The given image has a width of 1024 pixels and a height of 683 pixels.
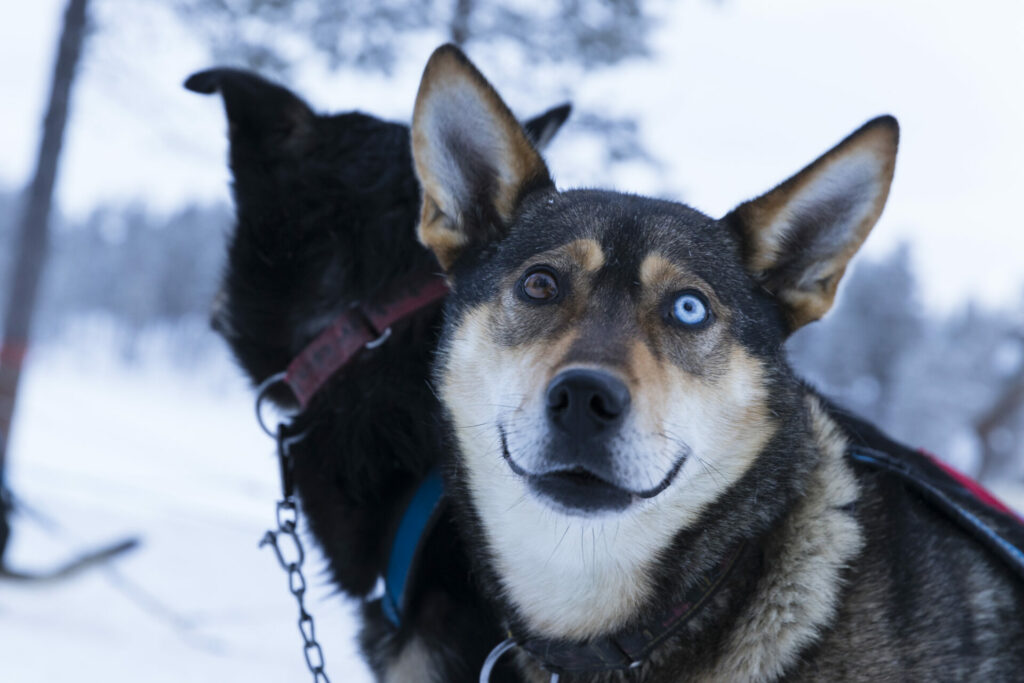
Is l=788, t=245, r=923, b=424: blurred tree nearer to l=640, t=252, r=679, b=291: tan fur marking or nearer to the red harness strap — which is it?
the red harness strap

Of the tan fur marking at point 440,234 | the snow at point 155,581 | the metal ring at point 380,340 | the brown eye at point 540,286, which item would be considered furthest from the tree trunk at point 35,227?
the brown eye at point 540,286

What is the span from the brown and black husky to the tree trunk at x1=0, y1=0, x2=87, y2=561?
7.80 metres

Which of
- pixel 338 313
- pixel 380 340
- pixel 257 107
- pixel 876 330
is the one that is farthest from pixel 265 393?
pixel 876 330

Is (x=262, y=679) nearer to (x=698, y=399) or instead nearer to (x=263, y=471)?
(x=698, y=399)

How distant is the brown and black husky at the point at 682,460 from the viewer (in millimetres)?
1992

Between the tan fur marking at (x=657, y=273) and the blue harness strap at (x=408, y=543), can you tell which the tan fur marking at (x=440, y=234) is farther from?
the blue harness strap at (x=408, y=543)

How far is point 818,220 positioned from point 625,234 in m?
0.61

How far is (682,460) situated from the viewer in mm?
2035

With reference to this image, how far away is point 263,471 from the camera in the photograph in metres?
18.0

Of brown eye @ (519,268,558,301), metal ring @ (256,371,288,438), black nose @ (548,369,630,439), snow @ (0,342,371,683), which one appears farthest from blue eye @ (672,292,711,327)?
snow @ (0,342,371,683)

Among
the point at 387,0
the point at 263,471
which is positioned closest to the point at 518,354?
the point at 387,0

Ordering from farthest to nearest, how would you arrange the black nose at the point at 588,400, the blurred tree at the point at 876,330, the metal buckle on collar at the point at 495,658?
the blurred tree at the point at 876,330 → the metal buckle on collar at the point at 495,658 → the black nose at the point at 588,400

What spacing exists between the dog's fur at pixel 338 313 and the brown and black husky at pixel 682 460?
299 millimetres

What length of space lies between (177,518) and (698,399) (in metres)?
9.28
